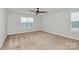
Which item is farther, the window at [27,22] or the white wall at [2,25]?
the window at [27,22]

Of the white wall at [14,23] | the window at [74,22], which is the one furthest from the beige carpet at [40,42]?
the window at [74,22]

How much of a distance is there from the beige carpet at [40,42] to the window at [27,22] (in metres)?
0.15

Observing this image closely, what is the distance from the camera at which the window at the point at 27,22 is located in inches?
68.8

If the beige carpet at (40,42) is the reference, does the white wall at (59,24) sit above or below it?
above

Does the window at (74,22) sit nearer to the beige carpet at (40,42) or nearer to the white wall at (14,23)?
the beige carpet at (40,42)

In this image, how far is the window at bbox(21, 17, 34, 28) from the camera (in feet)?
5.73

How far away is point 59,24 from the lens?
1758mm

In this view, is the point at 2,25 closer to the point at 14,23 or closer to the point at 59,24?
the point at 14,23

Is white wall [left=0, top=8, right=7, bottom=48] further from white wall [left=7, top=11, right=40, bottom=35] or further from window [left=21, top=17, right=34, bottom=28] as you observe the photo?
window [left=21, top=17, right=34, bottom=28]

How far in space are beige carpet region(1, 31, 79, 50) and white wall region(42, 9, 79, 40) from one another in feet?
0.29

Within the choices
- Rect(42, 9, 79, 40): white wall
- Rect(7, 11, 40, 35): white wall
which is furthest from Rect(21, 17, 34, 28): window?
Rect(42, 9, 79, 40): white wall

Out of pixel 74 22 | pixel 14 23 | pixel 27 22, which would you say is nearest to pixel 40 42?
pixel 27 22

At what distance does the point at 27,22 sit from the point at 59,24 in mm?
592
